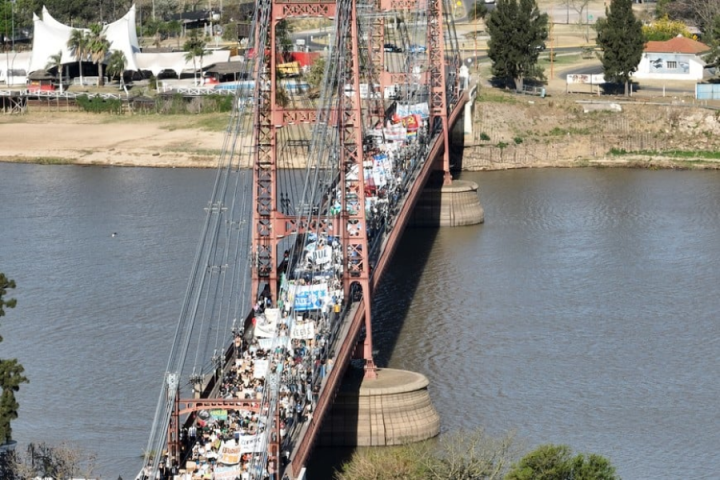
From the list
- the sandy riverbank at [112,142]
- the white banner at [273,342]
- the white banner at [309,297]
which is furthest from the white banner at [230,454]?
the sandy riverbank at [112,142]

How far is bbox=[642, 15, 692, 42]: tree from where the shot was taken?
394ft

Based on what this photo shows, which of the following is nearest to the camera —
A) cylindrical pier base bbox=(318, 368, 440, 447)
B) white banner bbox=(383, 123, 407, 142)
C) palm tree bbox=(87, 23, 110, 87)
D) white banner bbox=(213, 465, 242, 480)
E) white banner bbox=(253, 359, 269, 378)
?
white banner bbox=(213, 465, 242, 480)

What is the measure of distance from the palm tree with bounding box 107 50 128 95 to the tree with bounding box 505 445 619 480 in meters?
82.8

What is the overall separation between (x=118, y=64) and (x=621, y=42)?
34343 mm

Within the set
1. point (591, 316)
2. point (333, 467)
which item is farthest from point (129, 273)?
point (333, 467)

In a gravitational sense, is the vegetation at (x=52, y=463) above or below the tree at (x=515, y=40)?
below

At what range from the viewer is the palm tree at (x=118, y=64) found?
117m

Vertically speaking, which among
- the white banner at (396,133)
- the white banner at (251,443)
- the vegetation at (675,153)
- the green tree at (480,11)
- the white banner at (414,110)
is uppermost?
the green tree at (480,11)

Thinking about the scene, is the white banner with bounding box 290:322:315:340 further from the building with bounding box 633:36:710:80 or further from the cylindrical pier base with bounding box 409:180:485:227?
the building with bounding box 633:36:710:80

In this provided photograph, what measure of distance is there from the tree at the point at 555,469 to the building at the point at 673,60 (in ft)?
250

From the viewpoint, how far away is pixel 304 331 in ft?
140

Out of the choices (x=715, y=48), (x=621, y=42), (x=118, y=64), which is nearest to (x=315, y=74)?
(x=621, y=42)

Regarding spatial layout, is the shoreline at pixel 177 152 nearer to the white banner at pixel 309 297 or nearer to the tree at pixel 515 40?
the tree at pixel 515 40

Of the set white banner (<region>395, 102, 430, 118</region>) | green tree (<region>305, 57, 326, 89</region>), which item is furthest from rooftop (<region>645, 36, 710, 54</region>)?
white banner (<region>395, 102, 430, 118</region>)
